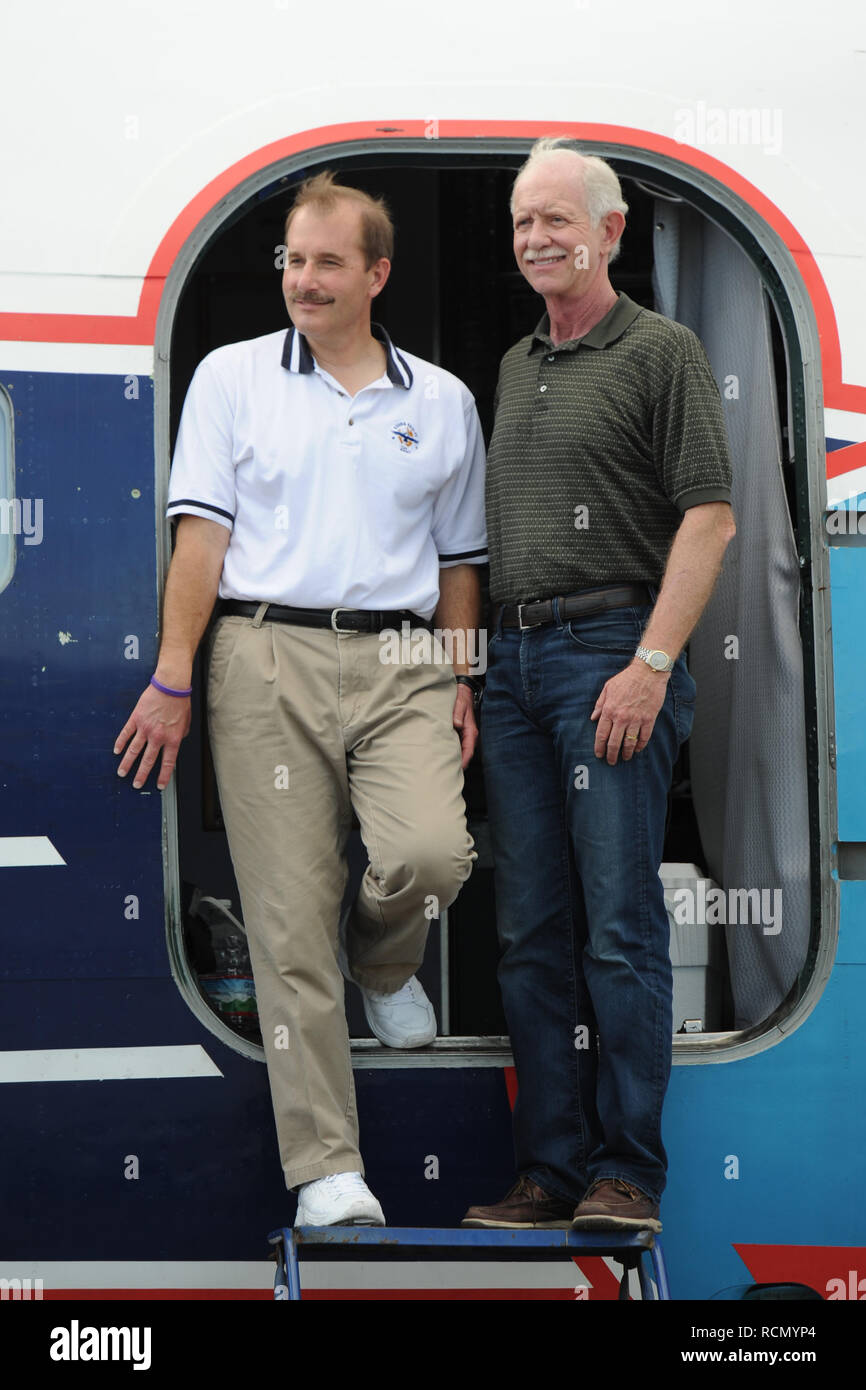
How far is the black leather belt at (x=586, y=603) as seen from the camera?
2672 mm

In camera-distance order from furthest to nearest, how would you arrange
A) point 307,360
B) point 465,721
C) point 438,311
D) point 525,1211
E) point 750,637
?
point 438,311 < point 750,637 < point 465,721 < point 307,360 < point 525,1211

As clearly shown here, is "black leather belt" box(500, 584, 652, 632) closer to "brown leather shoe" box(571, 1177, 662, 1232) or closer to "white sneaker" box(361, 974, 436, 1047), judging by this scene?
"white sneaker" box(361, 974, 436, 1047)

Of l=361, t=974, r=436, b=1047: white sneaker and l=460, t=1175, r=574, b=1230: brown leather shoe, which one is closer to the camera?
l=460, t=1175, r=574, b=1230: brown leather shoe

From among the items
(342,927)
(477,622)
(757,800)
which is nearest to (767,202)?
(477,622)

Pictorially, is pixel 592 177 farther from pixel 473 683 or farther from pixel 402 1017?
pixel 402 1017

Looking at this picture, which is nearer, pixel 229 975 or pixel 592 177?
pixel 592 177

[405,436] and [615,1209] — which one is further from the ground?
[405,436]

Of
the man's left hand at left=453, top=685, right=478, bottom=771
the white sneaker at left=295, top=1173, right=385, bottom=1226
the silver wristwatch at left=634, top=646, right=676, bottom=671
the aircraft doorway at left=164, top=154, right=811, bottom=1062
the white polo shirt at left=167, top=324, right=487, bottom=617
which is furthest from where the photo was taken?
the aircraft doorway at left=164, top=154, right=811, bottom=1062

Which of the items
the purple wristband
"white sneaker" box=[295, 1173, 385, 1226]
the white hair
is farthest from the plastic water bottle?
the white hair

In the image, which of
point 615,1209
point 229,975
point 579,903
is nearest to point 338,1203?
point 615,1209

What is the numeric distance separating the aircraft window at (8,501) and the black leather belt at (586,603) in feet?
3.25

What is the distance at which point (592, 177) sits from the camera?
2.69m

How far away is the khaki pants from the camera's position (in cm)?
259

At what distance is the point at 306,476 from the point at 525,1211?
1.46m
